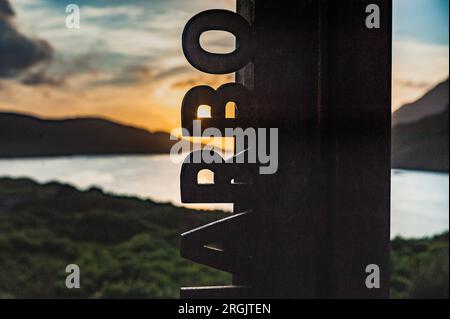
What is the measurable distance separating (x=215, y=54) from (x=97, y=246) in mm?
9226

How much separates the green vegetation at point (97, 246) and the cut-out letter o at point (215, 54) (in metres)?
7.93

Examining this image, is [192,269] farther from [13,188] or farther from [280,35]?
[280,35]

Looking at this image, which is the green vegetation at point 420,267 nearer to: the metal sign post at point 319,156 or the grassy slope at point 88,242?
the grassy slope at point 88,242

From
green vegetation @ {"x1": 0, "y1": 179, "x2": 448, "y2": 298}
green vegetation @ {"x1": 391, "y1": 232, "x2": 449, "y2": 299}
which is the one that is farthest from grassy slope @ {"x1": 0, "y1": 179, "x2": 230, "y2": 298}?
green vegetation @ {"x1": 391, "y1": 232, "x2": 449, "y2": 299}

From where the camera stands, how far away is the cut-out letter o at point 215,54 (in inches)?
100

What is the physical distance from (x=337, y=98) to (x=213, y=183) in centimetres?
60

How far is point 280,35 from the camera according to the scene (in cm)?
251

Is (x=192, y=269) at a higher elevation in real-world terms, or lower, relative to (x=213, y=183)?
lower

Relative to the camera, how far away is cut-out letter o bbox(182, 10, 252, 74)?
2551 millimetres

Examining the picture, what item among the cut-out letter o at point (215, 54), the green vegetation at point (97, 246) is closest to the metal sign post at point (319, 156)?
the cut-out letter o at point (215, 54)

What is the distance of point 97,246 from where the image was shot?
11.3 m

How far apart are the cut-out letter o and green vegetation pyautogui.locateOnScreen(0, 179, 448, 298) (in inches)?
312

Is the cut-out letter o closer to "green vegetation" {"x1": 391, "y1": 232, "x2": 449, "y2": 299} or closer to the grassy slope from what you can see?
"green vegetation" {"x1": 391, "y1": 232, "x2": 449, "y2": 299}

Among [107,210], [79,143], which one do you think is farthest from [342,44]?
[107,210]
